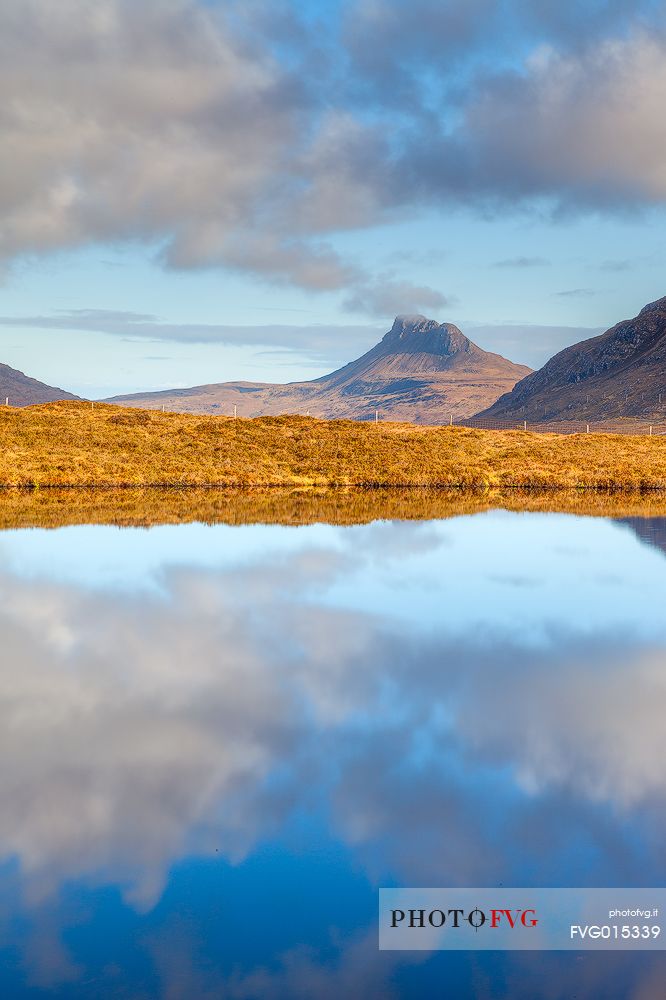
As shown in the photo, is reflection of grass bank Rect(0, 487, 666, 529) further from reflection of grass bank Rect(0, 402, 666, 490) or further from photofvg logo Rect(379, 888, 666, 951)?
photofvg logo Rect(379, 888, 666, 951)

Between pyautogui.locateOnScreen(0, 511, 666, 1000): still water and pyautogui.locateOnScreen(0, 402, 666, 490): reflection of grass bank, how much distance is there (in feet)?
122

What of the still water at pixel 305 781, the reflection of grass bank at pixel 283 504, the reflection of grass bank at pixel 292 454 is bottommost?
the still water at pixel 305 781

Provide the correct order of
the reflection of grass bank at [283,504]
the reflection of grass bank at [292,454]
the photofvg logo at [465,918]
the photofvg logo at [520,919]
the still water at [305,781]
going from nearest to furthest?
1. the still water at [305,781]
2. the photofvg logo at [520,919]
3. the photofvg logo at [465,918]
4. the reflection of grass bank at [283,504]
5. the reflection of grass bank at [292,454]

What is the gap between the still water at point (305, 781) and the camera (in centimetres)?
A: 633

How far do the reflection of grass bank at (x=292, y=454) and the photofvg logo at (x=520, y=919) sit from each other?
4768cm

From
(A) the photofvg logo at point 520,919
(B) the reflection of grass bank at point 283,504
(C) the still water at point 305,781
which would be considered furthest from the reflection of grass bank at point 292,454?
(A) the photofvg logo at point 520,919

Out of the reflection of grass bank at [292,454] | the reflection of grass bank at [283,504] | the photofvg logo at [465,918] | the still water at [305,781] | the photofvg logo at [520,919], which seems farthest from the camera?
the reflection of grass bank at [292,454]

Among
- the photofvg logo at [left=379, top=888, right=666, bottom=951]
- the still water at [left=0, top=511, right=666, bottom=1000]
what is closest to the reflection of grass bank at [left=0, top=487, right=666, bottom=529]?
the still water at [left=0, top=511, right=666, bottom=1000]

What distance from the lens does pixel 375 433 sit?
74.1 meters

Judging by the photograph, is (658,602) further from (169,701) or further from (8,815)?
(8,815)

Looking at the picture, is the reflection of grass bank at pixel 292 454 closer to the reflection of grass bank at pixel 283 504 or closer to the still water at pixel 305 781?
the reflection of grass bank at pixel 283 504

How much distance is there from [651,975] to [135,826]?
425cm

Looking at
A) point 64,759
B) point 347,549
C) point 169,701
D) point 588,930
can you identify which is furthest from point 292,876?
point 347,549

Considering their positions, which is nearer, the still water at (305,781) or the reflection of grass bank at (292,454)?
the still water at (305,781)
